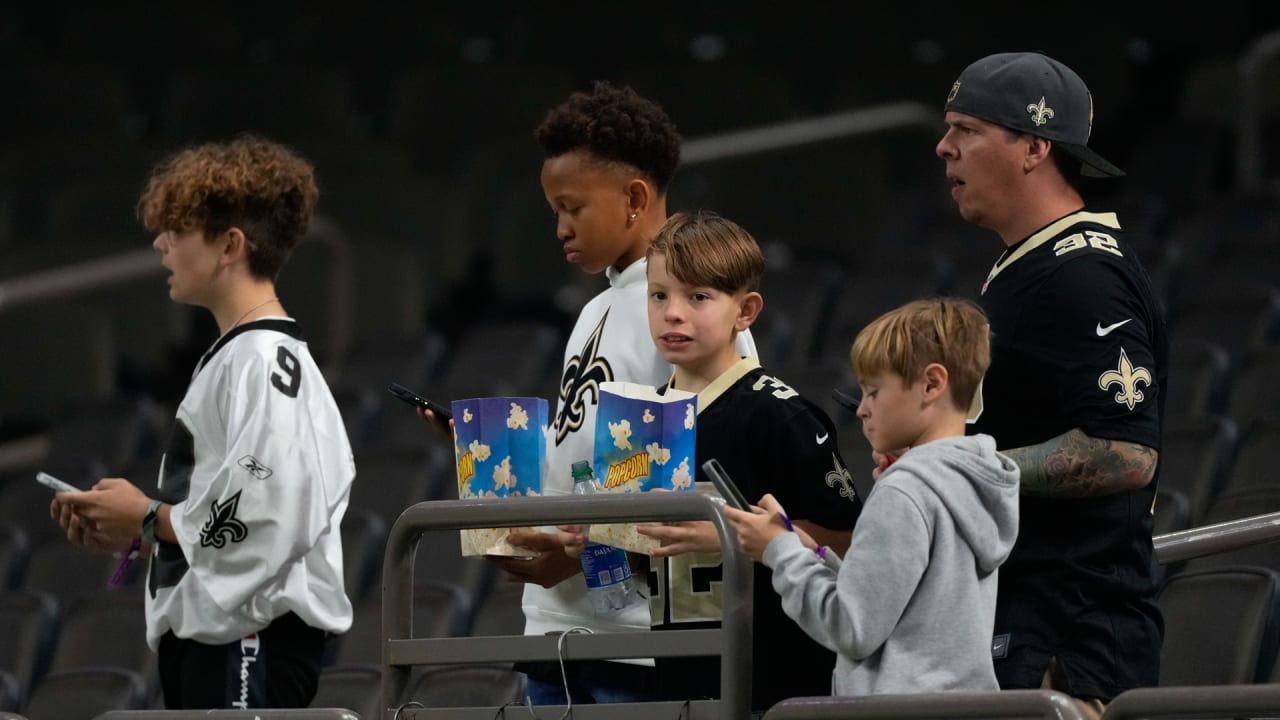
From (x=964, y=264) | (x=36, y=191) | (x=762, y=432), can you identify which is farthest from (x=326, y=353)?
(x=762, y=432)

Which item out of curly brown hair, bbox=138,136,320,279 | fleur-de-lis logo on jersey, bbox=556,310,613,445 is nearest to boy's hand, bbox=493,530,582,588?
fleur-de-lis logo on jersey, bbox=556,310,613,445

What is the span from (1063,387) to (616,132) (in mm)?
882

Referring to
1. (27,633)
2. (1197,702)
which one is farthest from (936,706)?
(27,633)

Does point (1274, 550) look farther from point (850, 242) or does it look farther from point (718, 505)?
point (850, 242)

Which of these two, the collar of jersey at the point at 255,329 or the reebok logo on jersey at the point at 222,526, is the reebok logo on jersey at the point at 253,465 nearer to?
the reebok logo on jersey at the point at 222,526

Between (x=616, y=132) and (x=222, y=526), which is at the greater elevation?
(x=616, y=132)

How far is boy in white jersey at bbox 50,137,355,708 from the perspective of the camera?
10.3ft

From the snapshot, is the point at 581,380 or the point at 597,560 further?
the point at 581,380

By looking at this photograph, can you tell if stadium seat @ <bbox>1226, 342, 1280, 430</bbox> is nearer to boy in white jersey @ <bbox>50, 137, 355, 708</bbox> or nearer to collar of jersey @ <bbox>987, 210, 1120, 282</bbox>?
collar of jersey @ <bbox>987, 210, 1120, 282</bbox>

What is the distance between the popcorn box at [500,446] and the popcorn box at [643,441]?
0.11 metres

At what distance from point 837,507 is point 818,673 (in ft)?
0.80

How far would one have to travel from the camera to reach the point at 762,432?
2.77m

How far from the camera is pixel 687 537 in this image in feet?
8.49

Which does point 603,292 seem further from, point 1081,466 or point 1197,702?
point 1197,702
